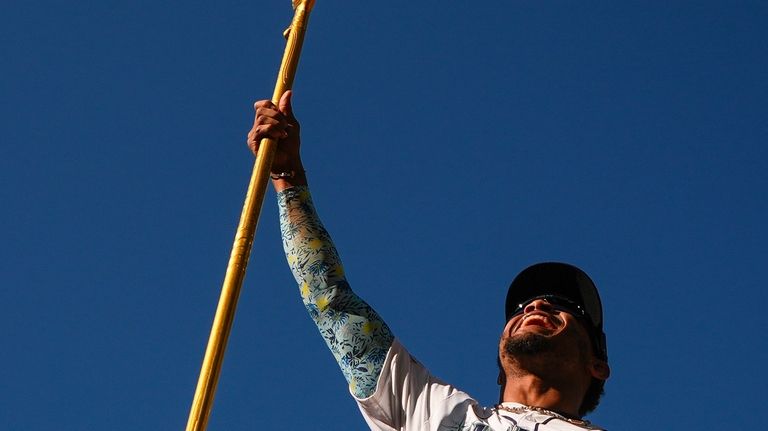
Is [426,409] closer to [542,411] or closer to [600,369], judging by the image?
[542,411]

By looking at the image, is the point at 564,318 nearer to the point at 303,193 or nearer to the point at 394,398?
the point at 394,398

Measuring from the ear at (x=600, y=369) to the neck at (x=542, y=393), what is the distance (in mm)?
318

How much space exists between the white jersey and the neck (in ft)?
0.36

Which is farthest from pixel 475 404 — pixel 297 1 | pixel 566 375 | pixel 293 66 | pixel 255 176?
pixel 297 1

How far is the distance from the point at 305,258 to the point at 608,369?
5.57 feet

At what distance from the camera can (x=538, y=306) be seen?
619cm

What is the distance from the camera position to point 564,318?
20.2 feet

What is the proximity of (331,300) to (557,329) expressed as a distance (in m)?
1.18

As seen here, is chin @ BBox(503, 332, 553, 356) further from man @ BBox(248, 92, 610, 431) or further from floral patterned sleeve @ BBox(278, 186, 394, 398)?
floral patterned sleeve @ BBox(278, 186, 394, 398)

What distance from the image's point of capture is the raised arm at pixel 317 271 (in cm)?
566

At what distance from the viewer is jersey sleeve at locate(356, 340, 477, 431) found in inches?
211

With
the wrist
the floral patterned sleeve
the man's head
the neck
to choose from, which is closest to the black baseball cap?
the man's head

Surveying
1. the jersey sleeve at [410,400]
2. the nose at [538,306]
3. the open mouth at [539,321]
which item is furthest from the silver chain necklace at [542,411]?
the nose at [538,306]

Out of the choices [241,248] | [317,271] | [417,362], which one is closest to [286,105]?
[317,271]
